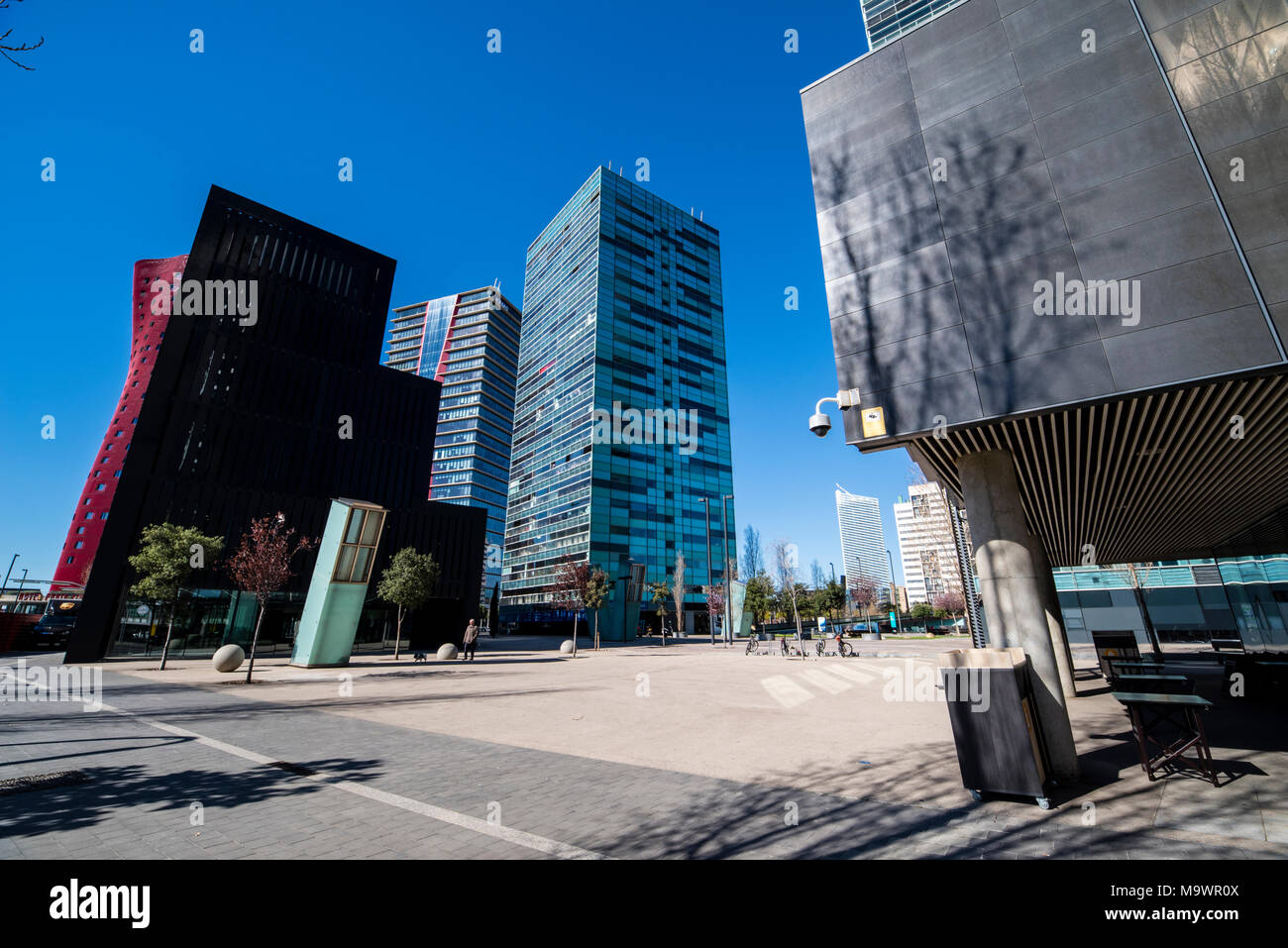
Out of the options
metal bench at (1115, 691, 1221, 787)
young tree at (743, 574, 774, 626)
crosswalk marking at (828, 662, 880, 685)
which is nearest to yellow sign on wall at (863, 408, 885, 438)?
metal bench at (1115, 691, 1221, 787)

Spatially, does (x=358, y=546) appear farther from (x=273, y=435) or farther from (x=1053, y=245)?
(x=1053, y=245)

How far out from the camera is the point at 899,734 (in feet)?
30.8

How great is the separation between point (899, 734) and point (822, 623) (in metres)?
42.7

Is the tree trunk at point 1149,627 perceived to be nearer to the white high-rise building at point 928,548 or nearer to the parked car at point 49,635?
the white high-rise building at point 928,548

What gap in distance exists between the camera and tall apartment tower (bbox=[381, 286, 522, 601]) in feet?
344

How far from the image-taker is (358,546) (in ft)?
78.8

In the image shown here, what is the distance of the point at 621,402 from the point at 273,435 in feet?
144

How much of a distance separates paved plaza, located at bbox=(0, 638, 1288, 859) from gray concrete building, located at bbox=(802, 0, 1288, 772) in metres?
2.13

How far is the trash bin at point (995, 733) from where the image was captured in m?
5.55

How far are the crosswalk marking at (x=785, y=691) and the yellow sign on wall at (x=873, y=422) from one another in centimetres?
884

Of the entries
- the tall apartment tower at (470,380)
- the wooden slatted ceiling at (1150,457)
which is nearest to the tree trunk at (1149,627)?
the wooden slatted ceiling at (1150,457)

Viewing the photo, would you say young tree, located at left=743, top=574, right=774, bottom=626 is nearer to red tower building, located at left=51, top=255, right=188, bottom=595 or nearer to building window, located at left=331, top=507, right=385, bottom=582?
building window, located at left=331, top=507, right=385, bottom=582
